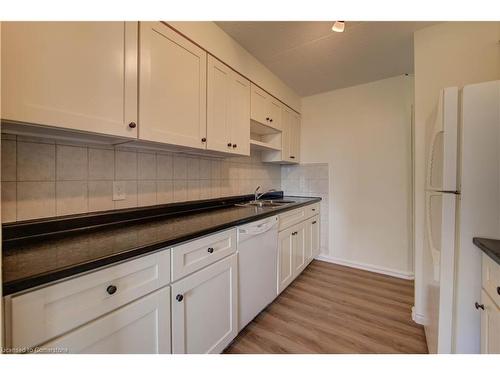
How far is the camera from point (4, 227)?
851mm

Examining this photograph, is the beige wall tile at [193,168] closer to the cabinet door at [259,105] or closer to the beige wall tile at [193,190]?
the beige wall tile at [193,190]

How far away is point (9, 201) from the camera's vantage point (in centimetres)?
93

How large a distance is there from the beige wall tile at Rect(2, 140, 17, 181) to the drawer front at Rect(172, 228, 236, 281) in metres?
0.79

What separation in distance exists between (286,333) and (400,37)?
98.7 inches

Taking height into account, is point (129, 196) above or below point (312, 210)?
above

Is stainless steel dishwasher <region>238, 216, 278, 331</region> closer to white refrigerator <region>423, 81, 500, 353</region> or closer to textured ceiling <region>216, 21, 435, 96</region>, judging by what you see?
white refrigerator <region>423, 81, 500, 353</region>

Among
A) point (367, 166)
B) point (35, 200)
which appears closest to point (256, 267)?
point (35, 200)

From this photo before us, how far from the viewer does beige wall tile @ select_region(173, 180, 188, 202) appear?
5.42 ft

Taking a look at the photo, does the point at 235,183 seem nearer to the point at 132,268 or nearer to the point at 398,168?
the point at 132,268

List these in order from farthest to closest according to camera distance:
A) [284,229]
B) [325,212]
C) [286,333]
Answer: [325,212] < [284,229] < [286,333]

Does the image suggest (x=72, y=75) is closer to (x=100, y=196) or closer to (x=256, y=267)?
(x=100, y=196)

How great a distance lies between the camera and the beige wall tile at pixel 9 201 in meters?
0.91

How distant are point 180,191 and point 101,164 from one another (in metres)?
0.58
